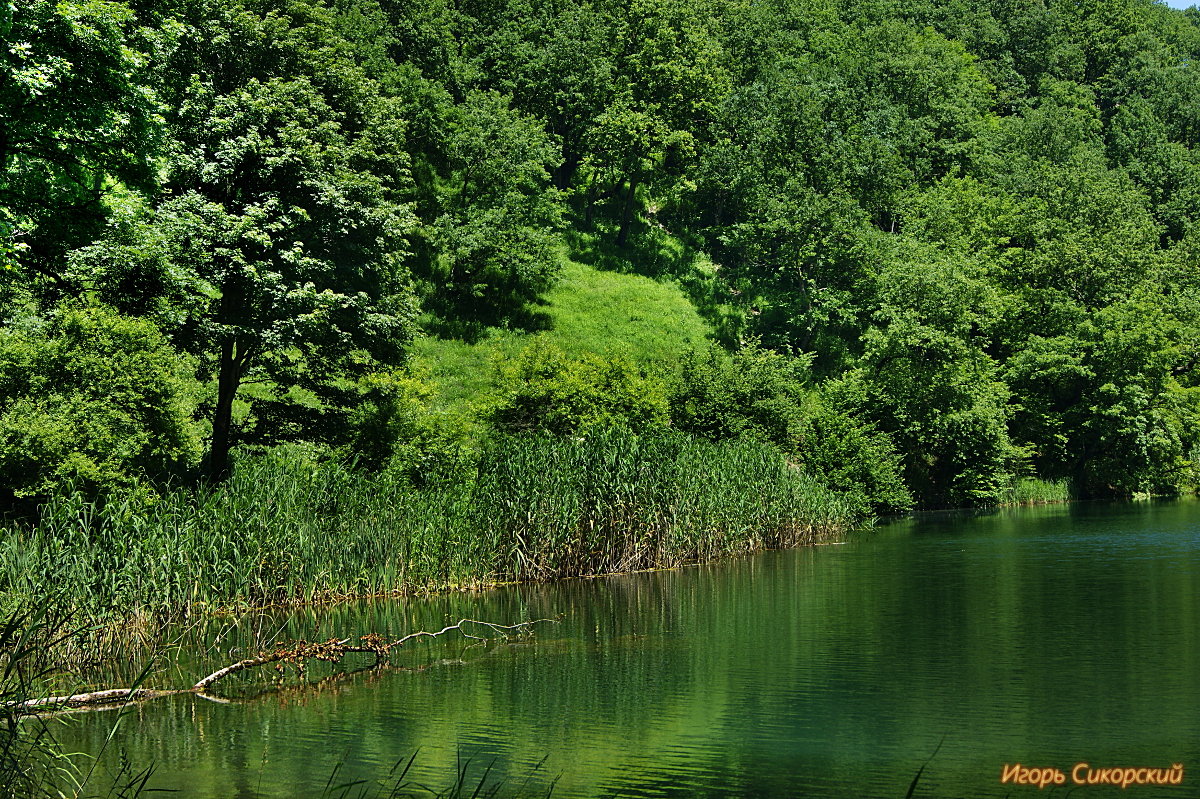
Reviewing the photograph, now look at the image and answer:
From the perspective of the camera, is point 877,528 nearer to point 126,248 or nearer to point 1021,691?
point 1021,691

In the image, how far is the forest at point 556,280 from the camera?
17.4 meters

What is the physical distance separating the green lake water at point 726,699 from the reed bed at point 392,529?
75cm

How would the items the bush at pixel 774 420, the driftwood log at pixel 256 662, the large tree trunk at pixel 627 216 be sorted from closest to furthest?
1. the driftwood log at pixel 256 662
2. the bush at pixel 774 420
3. the large tree trunk at pixel 627 216

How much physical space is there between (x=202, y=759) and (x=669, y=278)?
158ft

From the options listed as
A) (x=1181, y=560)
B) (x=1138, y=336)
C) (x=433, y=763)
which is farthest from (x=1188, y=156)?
(x=433, y=763)

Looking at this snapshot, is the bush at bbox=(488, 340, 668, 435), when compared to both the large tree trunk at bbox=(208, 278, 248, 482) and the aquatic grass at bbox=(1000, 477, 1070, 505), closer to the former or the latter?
the large tree trunk at bbox=(208, 278, 248, 482)

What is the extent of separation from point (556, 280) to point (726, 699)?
127ft

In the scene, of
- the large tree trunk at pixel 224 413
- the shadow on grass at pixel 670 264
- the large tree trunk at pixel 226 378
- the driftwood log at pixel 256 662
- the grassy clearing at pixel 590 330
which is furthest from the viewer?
the shadow on grass at pixel 670 264

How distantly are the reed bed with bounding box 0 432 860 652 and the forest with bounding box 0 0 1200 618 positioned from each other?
0.09 meters

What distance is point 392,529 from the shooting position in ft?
67.4

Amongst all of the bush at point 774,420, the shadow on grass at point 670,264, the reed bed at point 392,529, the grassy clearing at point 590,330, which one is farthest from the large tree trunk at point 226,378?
the shadow on grass at point 670,264

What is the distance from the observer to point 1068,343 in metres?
48.6

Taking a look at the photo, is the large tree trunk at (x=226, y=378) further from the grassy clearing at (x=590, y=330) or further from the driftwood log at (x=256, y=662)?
the grassy clearing at (x=590, y=330)

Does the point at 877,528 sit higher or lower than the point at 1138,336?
lower
